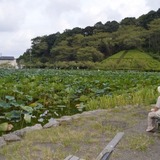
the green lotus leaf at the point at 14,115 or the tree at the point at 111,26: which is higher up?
the tree at the point at 111,26

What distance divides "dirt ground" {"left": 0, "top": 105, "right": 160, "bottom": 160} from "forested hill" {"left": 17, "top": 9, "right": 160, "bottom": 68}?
2026 inches

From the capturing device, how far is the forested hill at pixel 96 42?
Answer: 6481 cm

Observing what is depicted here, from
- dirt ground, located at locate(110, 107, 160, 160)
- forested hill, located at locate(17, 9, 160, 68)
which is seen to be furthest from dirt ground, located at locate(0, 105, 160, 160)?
forested hill, located at locate(17, 9, 160, 68)

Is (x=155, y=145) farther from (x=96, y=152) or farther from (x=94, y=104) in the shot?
(x=94, y=104)

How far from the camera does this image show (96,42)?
67.8 metres

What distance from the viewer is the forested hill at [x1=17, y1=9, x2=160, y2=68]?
64812mm

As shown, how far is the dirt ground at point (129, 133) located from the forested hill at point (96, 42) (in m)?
51.4

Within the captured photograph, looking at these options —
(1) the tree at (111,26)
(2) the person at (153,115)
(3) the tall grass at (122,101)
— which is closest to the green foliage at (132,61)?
(1) the tree at (111,26)

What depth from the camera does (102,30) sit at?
7975 cm

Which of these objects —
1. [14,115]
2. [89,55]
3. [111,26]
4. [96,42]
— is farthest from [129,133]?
[111,26]

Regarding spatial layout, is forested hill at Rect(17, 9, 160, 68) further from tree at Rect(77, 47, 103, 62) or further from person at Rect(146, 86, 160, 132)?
person at Rect(146, 86, 160, 132)

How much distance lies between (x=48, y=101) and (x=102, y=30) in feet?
235

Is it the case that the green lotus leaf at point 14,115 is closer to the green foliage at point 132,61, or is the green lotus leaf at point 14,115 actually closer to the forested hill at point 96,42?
the green foliage at point 132,61

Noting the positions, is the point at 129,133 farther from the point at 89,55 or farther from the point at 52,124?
the point at 89,55
